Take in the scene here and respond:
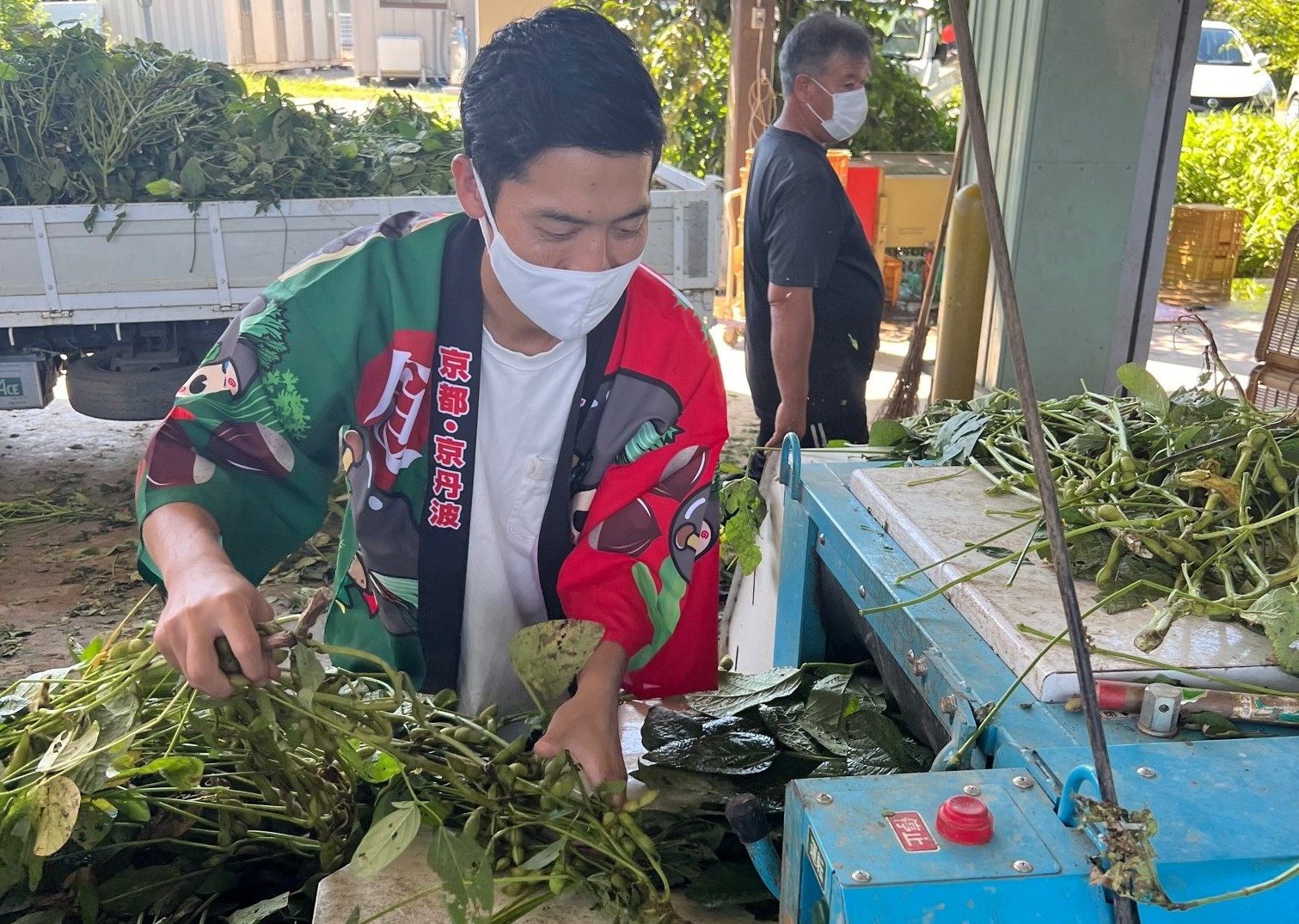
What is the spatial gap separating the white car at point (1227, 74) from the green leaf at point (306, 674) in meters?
16.9

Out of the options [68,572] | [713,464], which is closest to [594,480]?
[713,464]

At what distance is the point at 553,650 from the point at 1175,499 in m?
0.80

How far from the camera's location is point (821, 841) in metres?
0.95

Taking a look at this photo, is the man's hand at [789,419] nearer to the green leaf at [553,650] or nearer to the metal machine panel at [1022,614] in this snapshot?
the metal machine panel at [1022,614]

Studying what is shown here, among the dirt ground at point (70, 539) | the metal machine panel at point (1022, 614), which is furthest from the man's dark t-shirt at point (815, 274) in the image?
the dirt ground at point (70, 539)

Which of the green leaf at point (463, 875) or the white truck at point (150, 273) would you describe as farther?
the white truck at point (150, 273)

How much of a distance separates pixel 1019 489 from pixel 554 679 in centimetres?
72

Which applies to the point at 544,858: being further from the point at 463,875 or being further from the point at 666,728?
the point at 666,728

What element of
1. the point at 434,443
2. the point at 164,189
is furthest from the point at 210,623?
the point at 164,189

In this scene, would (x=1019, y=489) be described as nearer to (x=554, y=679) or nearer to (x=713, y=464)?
(x=713, y=464)

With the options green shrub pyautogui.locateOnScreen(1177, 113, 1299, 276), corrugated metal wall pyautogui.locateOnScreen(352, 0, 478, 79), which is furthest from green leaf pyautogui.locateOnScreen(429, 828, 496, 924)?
corrugated metal wall pyautogui.locateOnScreen(352, 0, 478, 79)

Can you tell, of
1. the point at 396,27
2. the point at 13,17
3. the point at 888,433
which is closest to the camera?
the point at 888,433

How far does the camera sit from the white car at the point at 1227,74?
15359 millimetres

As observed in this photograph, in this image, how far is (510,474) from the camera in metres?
1.67
